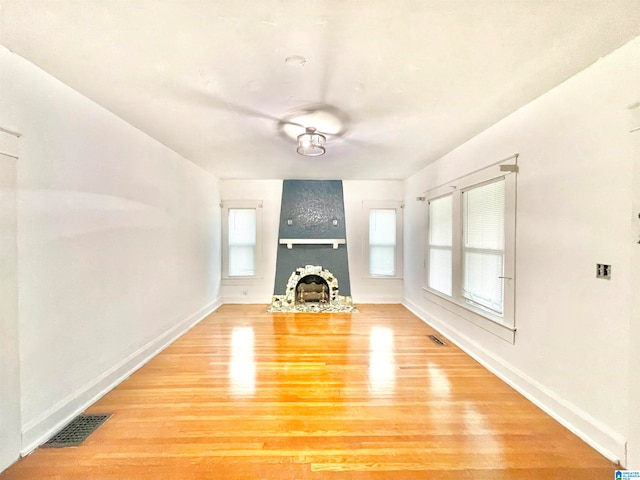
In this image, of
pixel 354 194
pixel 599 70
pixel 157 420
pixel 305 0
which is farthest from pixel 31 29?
pixel 354 194

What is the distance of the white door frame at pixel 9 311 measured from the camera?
1539mm

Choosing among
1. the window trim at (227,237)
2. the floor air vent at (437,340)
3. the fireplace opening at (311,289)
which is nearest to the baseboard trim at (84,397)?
the window trim at (227,237)

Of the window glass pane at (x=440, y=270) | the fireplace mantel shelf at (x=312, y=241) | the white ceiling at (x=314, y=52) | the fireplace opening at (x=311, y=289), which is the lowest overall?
the fireplace opening at (x=311, y=289)

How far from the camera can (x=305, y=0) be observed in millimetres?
1249

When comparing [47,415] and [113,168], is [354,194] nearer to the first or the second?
[113,168]

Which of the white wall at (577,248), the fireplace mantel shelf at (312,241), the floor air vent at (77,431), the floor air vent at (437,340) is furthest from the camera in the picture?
the fireplace mantel shelf at (312,241)

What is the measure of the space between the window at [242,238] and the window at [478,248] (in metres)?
3.45

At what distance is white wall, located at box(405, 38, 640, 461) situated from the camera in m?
1.63

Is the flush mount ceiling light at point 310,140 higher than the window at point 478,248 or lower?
higher

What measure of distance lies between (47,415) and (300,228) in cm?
425

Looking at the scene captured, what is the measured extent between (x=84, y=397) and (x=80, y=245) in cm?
123

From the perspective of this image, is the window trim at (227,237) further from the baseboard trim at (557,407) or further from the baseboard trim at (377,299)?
the baseboard trim at (557,407)

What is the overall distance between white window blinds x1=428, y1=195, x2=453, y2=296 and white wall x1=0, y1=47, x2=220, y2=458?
3.88 meters

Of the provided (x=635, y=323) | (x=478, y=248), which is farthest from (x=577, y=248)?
(x=478, y=248)
